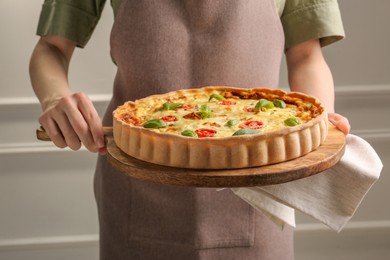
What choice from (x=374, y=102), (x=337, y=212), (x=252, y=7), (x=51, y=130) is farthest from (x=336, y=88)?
(x=51, y=130)

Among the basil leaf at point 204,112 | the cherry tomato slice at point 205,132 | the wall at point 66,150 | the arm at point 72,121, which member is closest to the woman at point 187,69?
the arm at point 72,121

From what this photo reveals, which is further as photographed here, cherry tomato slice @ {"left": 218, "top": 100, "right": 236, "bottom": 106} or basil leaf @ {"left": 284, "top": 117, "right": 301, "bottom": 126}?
cherry tomato slice @ {"left": 218, "top": 100, "right": 236, "bottom": 106}

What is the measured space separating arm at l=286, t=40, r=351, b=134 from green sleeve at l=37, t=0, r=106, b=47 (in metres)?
0.42

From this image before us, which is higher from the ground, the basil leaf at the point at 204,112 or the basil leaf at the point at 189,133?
the basil leaf at the point at 189,133

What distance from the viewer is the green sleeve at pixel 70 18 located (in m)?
1.51

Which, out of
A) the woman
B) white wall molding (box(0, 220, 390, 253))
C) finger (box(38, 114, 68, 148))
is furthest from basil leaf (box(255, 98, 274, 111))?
white wall molding (box(0, 220, 390, 253))

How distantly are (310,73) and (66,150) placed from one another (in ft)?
3.65

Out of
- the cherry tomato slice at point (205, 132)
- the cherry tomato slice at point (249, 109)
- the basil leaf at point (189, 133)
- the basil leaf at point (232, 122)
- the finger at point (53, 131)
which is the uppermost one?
the basil leaf at point (189, 133)

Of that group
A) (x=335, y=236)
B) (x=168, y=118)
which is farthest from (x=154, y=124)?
(x=335, y=236)

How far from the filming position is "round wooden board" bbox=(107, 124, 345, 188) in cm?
101

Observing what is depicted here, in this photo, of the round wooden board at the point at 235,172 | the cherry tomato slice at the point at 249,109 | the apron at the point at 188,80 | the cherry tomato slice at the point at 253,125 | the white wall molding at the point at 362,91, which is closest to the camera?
the round wooden board at the point at 235,172

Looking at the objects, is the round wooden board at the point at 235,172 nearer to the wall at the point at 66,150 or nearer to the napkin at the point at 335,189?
the napkin at the point at 335,189

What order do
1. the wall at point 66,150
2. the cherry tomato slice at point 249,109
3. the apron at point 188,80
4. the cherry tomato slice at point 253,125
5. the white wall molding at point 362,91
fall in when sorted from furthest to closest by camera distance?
the white wall molding at point 362,91
the wall at point 66,150
the apron at point 188,80
the cherry tomato slice at point 249,109
the cherry tomato slice at point 253,125

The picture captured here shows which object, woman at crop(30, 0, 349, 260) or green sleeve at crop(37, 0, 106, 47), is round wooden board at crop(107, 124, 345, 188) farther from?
green sleeve at crop(37, 0, 106, 47)
